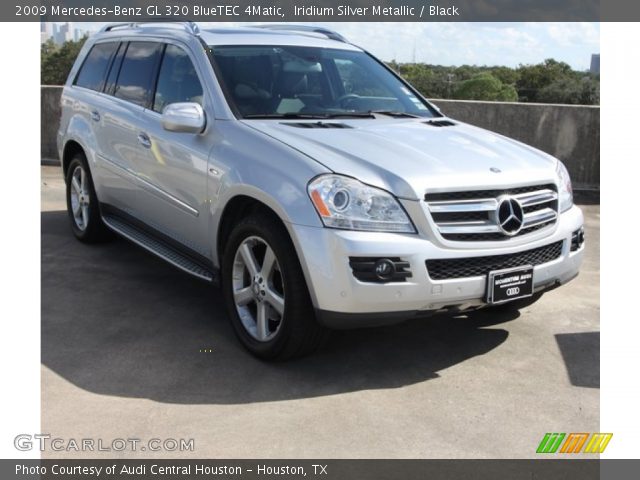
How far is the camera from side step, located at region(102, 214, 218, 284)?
482 cm

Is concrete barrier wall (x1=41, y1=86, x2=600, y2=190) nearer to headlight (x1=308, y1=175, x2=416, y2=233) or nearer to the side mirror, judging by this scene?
the side mirror

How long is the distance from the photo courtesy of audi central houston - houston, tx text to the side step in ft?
0.07

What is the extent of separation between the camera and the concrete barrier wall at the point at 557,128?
33.0ft

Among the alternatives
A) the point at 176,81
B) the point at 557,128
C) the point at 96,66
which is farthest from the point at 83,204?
the point at 557,128

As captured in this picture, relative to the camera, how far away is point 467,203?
3990 mm

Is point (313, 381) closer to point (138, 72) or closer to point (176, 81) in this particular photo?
point (176, 81)

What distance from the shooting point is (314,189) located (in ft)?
12.6

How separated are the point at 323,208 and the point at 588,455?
169 centimetres

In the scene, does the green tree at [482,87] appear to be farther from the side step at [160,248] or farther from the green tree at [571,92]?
the side step at [160,248]

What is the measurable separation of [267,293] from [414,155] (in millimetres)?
1110

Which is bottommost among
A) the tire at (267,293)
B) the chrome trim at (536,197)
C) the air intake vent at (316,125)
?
the tire at (267,293)

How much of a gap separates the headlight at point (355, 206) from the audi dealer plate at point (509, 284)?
21.0 inches

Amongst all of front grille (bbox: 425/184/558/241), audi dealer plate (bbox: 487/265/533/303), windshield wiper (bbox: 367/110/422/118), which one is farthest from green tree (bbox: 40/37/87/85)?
audi dealer plate (bbox: 487/265/533/303)

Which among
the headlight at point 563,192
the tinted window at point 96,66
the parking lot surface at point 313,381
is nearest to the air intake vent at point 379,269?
the parking lot surface at point 313,381
